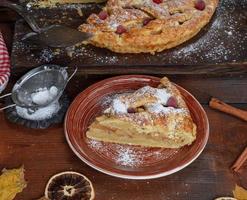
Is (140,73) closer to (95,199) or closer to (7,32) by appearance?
(95,199)

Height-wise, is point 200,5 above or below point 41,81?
above

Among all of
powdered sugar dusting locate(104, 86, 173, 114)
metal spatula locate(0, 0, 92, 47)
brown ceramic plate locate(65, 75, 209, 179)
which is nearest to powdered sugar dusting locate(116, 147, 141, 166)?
brown ceramic plate locate(65, 75, 209, 179)

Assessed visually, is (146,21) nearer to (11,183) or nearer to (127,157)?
(127,157)

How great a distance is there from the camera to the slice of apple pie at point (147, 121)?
3.78 feet

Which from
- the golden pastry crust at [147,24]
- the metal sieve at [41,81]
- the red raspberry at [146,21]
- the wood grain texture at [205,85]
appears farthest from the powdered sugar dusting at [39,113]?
the red raspberry at [146,21]

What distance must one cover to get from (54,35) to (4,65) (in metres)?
0.18

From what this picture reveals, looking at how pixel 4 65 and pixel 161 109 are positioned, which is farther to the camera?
pixel 4 65

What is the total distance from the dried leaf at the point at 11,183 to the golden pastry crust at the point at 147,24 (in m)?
0.45

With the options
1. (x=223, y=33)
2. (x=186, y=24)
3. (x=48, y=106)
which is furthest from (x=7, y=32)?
(x=223, y=33)

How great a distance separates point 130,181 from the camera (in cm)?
114

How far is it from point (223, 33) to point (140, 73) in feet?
1.02

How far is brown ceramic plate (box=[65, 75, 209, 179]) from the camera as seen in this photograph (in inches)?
43.4

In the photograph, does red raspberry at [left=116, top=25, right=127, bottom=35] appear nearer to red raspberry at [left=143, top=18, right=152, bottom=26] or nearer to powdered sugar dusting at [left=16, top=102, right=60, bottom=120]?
red raspberry at [left=143, top=18, right=152, bottom=26]

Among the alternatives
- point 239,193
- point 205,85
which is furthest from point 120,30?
point 239,193
